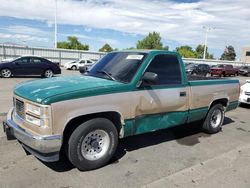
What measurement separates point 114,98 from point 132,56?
112 centimetres

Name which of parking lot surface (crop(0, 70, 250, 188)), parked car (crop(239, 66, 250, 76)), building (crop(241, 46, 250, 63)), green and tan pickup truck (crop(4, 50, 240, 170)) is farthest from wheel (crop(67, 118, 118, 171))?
building (crop(241, 46, 250, 63))

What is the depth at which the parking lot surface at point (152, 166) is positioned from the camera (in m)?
3.74

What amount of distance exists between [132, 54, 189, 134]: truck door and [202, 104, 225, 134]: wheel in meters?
1.07

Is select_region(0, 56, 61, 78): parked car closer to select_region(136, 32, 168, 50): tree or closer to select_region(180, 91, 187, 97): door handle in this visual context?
select_region(180, 91, 187, 97): door handle

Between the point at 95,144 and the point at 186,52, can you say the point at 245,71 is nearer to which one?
the point at 95,144

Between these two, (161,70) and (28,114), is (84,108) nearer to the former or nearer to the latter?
(28,114)

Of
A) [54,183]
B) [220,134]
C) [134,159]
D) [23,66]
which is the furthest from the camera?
[23,66]

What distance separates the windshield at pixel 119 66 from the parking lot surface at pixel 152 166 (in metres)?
1.44

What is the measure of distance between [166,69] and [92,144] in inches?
80.2

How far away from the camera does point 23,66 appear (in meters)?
17.7

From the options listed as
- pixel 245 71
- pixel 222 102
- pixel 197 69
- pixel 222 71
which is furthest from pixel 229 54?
pixel 222 102

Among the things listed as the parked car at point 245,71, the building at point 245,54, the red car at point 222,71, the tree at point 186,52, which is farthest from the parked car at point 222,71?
the building at point 245,54

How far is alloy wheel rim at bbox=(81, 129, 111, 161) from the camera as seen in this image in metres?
4.02

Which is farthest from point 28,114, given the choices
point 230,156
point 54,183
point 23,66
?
point 23,66
